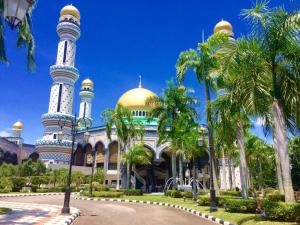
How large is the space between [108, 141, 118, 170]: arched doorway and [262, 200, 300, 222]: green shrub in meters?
48.2

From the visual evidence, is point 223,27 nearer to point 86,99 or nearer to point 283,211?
point 86,99

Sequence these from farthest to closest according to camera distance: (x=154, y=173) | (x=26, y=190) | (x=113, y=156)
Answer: (x=154, y=173), (x=113, y=156), (x=26, y=190)

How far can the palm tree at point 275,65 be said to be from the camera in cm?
1209

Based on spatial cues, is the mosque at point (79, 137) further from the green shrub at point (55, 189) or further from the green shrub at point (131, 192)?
the green shrub at point (131, 192)

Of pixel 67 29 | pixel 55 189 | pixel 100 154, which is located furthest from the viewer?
pixel 67 29

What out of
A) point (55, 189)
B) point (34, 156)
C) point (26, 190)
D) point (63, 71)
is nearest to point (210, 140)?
point (26, 190)

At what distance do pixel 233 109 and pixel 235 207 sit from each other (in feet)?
17.0

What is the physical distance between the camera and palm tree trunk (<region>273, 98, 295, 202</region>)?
11750 mm

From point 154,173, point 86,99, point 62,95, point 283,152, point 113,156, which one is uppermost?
point 86,99

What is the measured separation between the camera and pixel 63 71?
2335 inches

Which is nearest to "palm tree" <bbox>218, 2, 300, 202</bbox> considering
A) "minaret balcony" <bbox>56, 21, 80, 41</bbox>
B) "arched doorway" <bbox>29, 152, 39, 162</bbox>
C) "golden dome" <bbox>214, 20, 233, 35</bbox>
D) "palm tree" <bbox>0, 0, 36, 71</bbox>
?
"palm tree" <bbox>0, 0, 36, 71</bbox>

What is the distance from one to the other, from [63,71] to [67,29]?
9.07 meters

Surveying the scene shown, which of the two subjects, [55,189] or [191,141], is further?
[55,189]

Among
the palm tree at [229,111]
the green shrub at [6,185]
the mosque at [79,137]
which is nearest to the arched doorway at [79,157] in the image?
the mosque at [79,137]
